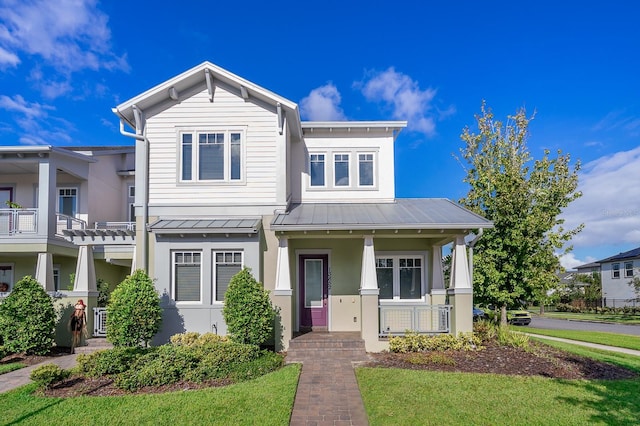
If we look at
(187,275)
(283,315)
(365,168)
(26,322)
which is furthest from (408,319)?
(26,322)

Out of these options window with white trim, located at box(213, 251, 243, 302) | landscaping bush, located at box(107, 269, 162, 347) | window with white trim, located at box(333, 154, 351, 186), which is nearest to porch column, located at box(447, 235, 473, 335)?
window with white trim, located at box(333, 154, 351, 186)

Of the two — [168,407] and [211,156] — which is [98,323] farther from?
[168,407]

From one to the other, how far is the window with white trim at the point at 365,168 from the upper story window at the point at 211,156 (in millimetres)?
4293

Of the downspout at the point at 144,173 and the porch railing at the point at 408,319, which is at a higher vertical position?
the downspout at the point at 144,173

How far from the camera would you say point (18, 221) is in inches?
583

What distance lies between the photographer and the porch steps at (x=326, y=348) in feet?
34.3

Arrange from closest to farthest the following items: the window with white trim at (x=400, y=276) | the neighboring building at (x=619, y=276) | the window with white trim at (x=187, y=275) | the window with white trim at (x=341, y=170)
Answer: the window with white trim at (x=187, y=275)
the window with white trim at (x=400, y=276)
the window with white trim at (x=341, y=170)
the neighboring building at (x=619, y=276)

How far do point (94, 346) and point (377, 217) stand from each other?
29.9 feet

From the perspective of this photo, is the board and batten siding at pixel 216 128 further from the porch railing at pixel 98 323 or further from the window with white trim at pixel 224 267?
the porch railing at pixel 98 323

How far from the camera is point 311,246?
13422 mm

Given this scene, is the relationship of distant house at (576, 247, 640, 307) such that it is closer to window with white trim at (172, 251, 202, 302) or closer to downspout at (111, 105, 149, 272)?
window with white trim at (172, 251, 202, 302)

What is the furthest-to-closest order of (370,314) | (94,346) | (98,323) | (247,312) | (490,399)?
(98,323), (94,346), (370,314), (247,312), (490,399)

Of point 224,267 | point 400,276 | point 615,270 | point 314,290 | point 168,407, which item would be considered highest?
point 224,267

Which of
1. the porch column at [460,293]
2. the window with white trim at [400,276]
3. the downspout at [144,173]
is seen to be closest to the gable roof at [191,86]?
the downspout at [144,173]
